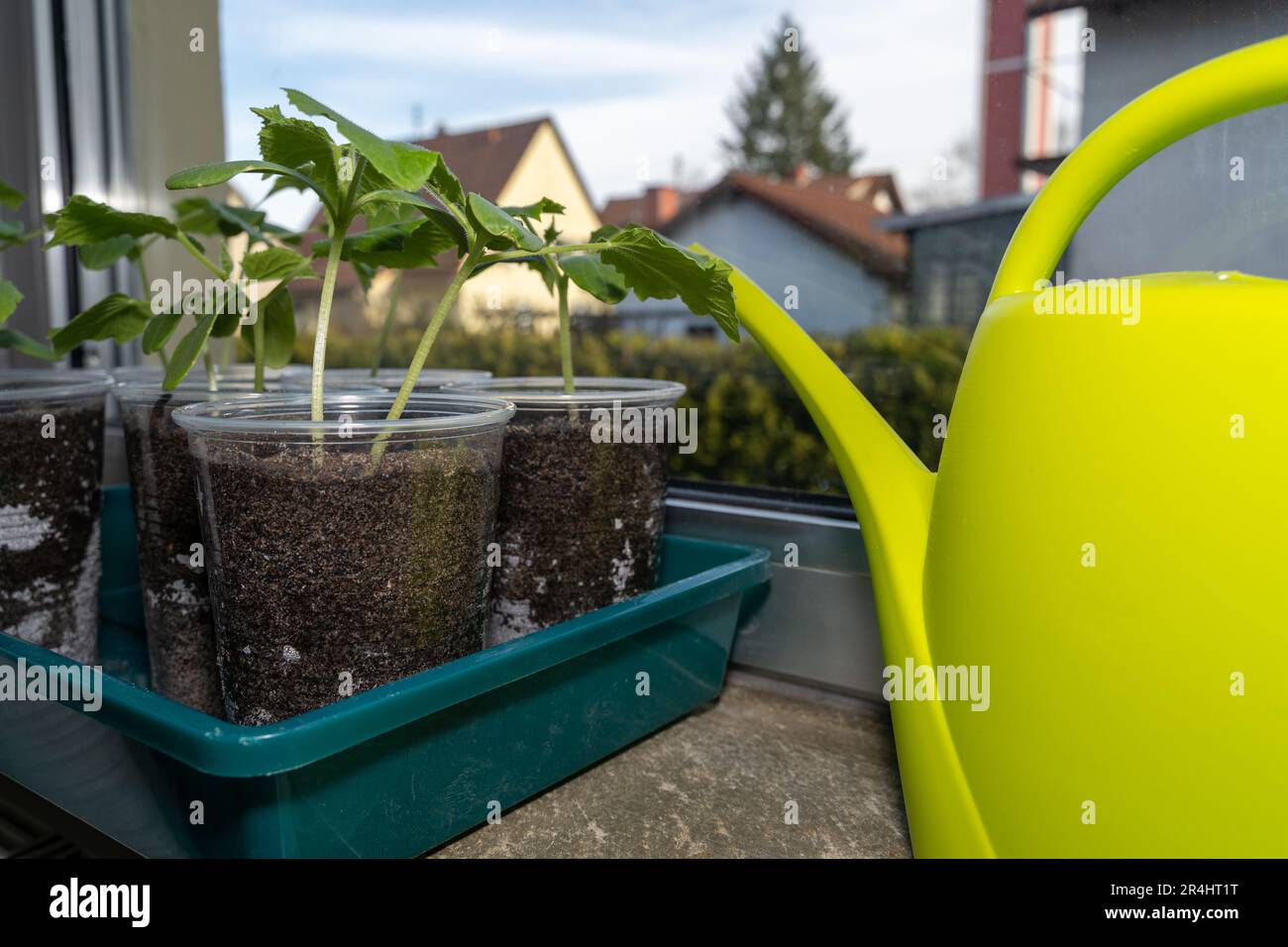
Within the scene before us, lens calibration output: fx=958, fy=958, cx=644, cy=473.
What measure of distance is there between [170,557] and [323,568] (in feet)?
0.75

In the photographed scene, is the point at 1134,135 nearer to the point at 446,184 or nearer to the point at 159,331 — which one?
the point at 446,184

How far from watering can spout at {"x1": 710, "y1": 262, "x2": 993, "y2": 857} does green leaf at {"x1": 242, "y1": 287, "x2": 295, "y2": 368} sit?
290mm

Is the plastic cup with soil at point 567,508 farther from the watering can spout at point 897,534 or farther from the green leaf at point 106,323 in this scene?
the green leaf at point 106,323

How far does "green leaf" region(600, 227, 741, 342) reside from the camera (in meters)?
0.46

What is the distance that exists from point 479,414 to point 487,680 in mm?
129

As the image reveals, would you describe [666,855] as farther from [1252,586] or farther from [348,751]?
[1252,586]

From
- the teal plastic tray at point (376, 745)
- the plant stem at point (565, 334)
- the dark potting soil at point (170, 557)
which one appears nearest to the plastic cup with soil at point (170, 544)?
the dark potting soil at point (170, 557)

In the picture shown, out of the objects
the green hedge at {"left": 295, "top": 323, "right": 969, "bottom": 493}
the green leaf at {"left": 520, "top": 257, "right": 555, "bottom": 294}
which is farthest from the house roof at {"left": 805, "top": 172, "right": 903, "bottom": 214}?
the green leaf at {"left": 520, "top": 257, "right": 555, "bottom": 294}

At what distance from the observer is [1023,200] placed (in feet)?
2.07

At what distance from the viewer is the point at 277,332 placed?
0.61 m

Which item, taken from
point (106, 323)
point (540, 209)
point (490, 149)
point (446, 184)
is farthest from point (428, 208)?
point (490, 149)

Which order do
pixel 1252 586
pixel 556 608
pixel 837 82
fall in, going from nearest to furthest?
1. pixel 1252 586
2. pixel 556 608
3. pixel 837 82
